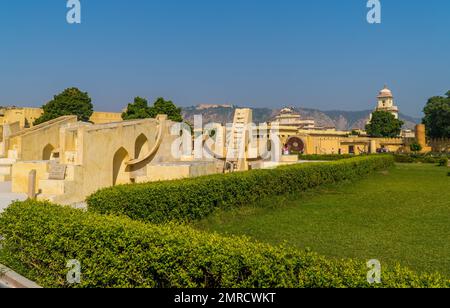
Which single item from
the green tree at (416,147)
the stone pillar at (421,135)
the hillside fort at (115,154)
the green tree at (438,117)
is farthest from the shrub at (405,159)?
the green tree at (438,117)

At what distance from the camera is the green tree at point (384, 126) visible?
7719cm

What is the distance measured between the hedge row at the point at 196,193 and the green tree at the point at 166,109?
106 feet

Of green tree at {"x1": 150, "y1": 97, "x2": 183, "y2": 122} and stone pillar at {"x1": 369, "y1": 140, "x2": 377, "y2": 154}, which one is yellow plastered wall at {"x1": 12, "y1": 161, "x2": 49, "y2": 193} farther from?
stone pillar at {"x1": 369, "y1": 140, "x2": 377, "y2": 154}

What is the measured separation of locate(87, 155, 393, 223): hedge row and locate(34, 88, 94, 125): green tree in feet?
125

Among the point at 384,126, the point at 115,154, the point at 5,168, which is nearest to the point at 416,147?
the point at 384,126

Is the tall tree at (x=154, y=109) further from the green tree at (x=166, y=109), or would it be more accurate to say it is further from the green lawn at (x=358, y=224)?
the green lawn at (x=358, y=224)

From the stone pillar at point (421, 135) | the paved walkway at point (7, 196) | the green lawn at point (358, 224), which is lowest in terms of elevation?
the green lawn at point (358, 224)

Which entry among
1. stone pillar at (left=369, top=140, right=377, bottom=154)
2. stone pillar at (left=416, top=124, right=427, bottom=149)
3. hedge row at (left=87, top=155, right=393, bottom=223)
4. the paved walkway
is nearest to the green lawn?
hedge row at (left=87, top=155, right=393, bottom=223)

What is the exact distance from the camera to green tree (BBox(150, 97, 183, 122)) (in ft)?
147

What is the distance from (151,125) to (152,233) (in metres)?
11.0

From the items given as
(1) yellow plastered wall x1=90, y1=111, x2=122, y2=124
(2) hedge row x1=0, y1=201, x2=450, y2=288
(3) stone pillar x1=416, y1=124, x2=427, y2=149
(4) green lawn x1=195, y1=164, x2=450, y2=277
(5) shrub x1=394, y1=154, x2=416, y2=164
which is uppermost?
(1) yellow plastered wall x1=90, y1=111, x2=122, y2=124

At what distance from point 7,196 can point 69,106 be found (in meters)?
36.2

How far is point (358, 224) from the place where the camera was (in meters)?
8.76
